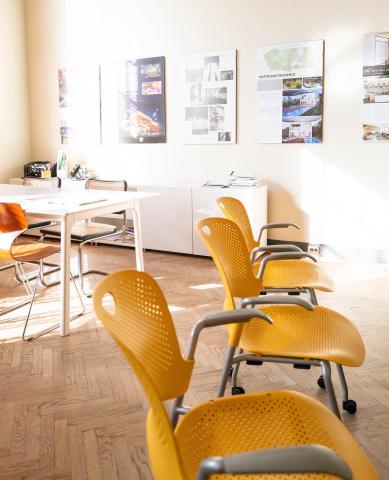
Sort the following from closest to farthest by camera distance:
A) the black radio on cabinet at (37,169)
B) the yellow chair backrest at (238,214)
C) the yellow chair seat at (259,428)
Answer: the yellow chair seat at (259,428) → the yellow chair backrest at (238,214) → the black radio on cabinet at (37,169)

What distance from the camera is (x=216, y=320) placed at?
176 cm

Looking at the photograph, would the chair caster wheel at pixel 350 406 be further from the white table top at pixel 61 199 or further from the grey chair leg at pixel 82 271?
the grey chair leg at pixel 82 271

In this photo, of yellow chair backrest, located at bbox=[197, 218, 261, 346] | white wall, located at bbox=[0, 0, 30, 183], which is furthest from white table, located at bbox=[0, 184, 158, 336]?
white wall, located at bbox=[0, 0, 30, 183]

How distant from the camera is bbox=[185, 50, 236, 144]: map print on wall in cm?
602

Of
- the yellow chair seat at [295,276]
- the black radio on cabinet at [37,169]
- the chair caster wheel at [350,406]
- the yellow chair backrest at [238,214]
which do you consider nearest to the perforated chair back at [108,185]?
the yellow chair backrest at [238,214]

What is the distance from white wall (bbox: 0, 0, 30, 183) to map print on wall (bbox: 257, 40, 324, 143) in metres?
3.43

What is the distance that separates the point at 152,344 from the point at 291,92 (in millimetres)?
4641

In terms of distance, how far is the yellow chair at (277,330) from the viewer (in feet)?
6.89

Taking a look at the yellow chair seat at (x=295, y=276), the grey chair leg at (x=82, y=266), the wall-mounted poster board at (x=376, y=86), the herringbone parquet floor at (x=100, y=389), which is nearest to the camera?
the herringbone parquet floor at (x=100, y=389)

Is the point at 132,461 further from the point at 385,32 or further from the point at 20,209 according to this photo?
the point at 385,32

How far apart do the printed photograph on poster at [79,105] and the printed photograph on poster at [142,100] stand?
39 centimetres

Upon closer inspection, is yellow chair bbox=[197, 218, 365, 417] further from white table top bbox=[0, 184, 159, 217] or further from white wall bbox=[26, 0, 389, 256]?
white wall bbox=[26, 0, 389, 256]

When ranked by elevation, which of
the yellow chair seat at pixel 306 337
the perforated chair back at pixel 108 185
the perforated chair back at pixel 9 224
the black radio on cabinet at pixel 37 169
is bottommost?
the yellow chair seat at pixel 306 337

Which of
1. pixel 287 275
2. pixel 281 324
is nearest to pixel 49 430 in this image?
pixel 281 324
